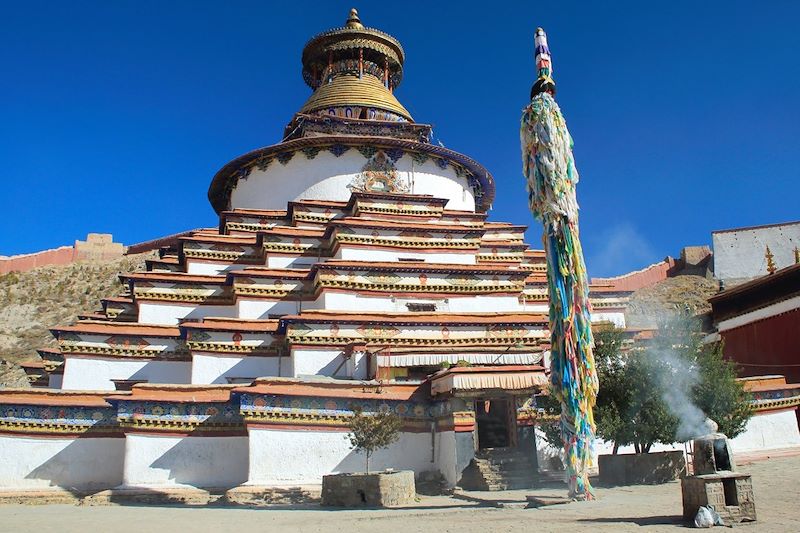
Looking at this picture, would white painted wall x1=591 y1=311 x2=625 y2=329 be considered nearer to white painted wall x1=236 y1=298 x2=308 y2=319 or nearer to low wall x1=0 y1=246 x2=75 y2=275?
white painted wall x1=236 y1=298 x2=308 y2=319

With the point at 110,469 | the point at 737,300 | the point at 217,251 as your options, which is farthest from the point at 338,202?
the point at 737,300

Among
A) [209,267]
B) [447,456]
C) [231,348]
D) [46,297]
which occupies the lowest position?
[447,456]

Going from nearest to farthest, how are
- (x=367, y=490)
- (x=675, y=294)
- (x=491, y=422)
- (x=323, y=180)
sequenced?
1. (x=367, y=490)
2. (x=491, y=422)
3. (x=323, y=180)
4. (x=675, y=294)

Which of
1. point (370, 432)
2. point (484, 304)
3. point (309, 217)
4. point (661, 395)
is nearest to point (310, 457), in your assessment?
point (370, 432)

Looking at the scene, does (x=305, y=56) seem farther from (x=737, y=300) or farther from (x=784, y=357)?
(x=784, y=357)

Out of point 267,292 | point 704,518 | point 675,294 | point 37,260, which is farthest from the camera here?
point 37,260

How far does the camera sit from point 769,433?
1487 cm

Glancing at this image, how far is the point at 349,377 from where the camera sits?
51.6 ft

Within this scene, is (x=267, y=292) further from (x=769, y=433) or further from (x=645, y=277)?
(x=645, y=277)

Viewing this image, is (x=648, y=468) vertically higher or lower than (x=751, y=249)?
lower

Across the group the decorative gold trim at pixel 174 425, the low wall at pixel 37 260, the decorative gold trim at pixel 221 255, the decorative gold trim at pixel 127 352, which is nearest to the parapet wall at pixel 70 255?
the low wall at pixel 37 260

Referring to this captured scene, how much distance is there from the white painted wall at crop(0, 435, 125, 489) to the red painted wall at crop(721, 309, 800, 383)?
16776 millimetres

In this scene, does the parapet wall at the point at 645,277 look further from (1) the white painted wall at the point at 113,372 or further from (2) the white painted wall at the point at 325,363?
(1) the white painted wall at the point at 113,372

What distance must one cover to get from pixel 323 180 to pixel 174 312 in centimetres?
693
